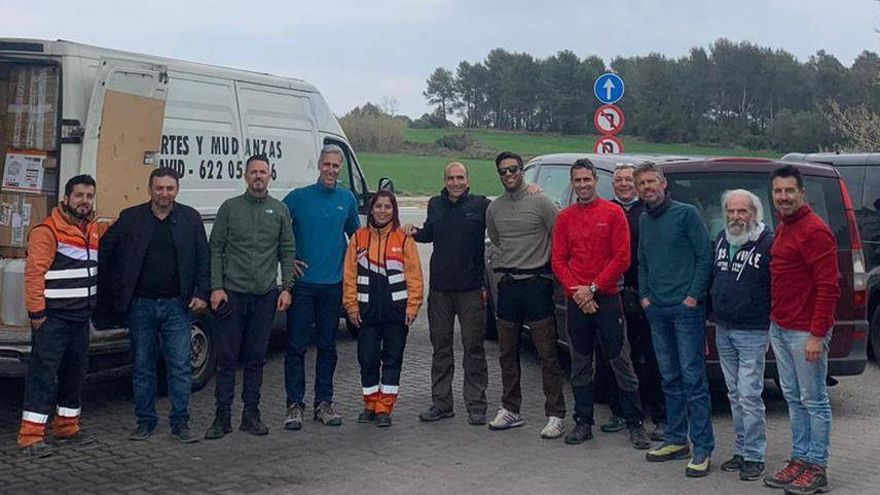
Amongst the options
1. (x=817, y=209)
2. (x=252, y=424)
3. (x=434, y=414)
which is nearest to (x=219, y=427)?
(x=252, y=424)

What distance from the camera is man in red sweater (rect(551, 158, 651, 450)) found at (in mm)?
7082

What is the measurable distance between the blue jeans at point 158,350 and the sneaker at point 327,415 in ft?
3.22

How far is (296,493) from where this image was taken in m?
6.15

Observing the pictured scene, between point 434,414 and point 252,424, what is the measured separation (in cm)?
135

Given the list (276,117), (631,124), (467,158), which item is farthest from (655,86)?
(276,117)

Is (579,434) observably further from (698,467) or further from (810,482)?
(810,482)

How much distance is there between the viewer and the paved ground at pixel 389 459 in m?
6.30

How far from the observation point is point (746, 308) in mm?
6312

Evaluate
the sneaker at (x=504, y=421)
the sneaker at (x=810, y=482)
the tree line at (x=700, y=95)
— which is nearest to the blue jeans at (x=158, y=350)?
the sneaker at (x=504, y=421)

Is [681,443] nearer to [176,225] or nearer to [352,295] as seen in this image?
[352,295]

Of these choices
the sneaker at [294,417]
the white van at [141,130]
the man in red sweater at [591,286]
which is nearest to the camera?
the man in red sweater at [591,286]

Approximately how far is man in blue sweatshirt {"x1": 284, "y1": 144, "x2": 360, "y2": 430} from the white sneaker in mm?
1528

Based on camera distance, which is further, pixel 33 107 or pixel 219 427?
pixel 33 107

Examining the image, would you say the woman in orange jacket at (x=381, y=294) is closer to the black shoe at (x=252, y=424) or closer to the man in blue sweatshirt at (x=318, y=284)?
the man in blue sweatshirt at (x=318, y=284)
